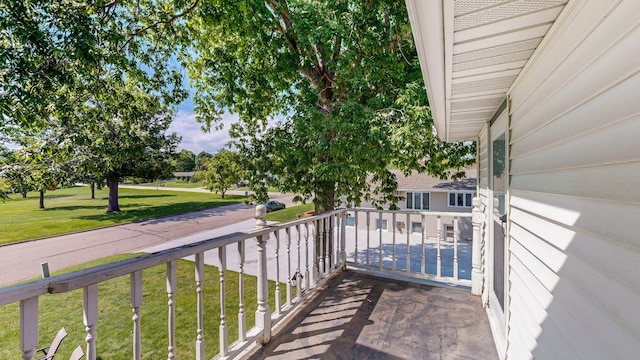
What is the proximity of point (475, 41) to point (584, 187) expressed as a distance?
0.77 metres

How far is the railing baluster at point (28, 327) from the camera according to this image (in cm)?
92

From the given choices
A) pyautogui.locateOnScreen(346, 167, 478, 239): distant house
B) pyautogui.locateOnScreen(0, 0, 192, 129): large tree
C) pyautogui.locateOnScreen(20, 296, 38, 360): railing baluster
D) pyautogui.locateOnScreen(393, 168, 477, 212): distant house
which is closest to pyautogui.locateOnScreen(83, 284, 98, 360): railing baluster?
pyautogui.locateOnScreen(20, 296, 38, 360): railing baluster

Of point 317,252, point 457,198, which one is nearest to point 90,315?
point 317,252

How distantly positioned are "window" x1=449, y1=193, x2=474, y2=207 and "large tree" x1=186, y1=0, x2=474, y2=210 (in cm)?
820

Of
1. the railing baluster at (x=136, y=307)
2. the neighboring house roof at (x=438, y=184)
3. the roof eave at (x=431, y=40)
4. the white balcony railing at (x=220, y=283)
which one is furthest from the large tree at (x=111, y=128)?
the neighboring house roof at (x=438, y=184)

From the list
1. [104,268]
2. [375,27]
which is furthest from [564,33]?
[375,27]

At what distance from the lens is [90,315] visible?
3.74 ft

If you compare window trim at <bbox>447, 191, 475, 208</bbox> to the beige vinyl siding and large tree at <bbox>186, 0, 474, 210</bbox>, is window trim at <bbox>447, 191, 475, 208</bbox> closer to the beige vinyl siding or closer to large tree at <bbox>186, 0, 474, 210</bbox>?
large tree at <bbox>186, 0, 474, 210</bbox>

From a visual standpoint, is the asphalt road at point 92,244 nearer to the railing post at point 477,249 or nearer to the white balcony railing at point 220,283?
the white balcony railing at point 220,283

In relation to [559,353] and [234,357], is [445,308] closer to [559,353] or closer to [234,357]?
[559,353]

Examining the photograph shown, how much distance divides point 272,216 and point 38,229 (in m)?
12.1

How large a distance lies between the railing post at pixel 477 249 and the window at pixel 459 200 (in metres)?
10.9

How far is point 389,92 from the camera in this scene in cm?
466

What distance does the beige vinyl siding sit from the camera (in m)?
0.66
